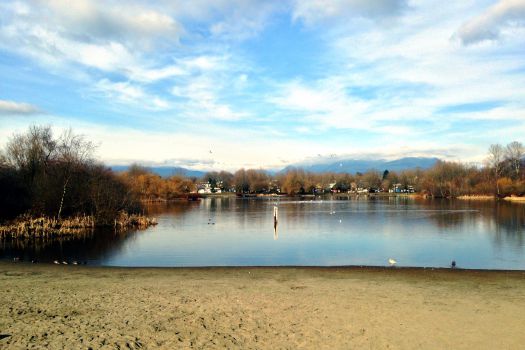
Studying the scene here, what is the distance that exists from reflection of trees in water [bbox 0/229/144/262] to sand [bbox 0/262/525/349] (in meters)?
7.18

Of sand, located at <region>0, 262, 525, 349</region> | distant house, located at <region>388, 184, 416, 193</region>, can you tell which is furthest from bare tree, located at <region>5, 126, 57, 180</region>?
distant house, located at <region>388, 184, 416, 193</region>

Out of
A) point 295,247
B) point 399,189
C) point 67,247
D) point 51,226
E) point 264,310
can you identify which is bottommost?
point 295,247

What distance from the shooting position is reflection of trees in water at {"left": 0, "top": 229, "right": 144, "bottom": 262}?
23.7m

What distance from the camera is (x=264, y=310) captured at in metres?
10.9

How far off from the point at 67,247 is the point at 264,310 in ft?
67.6

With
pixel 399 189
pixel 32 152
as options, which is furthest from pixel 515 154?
pixel 32 152

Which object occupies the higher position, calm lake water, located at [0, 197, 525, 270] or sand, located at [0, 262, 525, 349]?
sand, located at [0, 262, 525, 349]

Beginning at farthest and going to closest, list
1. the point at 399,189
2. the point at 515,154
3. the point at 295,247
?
the point at 399,189, the point at 515,154, the point at 295,247

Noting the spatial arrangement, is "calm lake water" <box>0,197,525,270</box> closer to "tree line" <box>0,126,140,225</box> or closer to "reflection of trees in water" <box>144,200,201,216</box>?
"tree line" <box>0,126,140,225</box>

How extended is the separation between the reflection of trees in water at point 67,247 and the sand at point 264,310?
7.18m

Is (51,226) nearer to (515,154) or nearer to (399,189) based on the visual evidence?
(515,154)

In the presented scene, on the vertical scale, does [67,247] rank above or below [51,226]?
below

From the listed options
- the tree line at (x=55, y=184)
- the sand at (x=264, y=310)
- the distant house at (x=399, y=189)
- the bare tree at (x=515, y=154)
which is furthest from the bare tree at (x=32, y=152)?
the distant house at (x=399, y=189)

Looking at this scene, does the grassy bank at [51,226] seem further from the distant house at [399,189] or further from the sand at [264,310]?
the distant house at [399,189]
